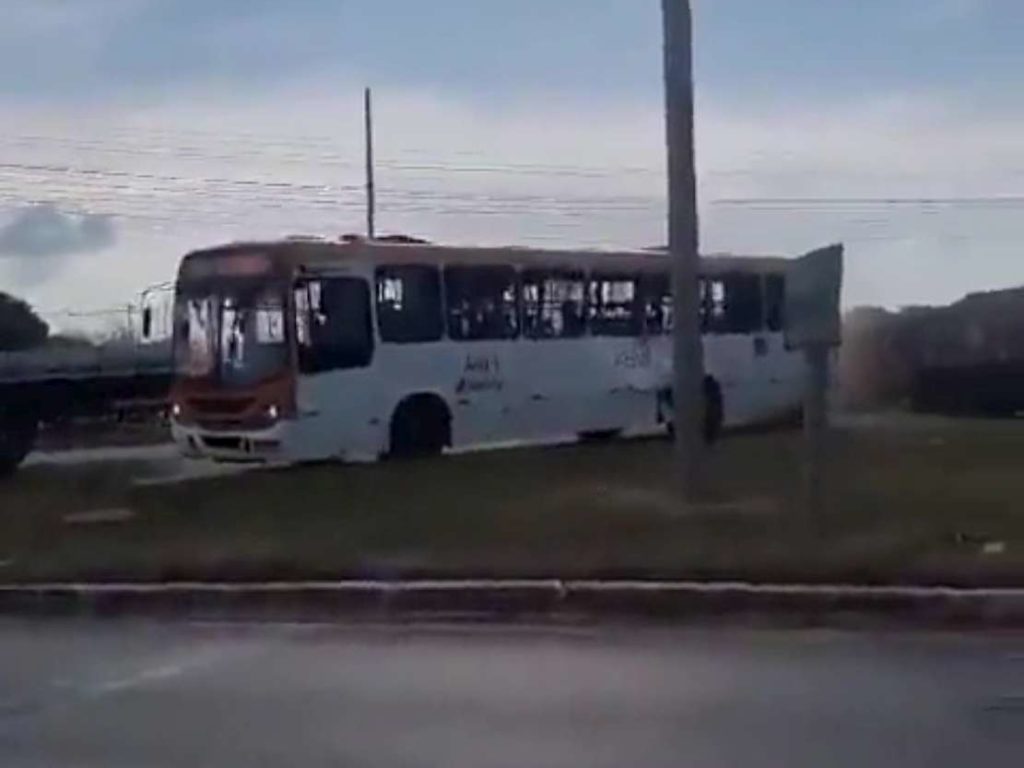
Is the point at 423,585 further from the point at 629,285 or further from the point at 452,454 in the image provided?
the point at 629,285

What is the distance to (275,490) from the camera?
917 inches

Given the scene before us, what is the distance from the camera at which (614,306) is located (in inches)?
1242

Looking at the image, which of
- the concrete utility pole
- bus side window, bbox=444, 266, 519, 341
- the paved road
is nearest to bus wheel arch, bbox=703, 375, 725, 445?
Answer: bus side window, bbox=444, 266, 519, 341

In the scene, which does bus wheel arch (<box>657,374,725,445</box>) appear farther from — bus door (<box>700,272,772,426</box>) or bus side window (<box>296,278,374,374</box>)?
bus side window (<box>296,278,374,374</box>)

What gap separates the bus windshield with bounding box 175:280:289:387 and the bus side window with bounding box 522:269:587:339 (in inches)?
184

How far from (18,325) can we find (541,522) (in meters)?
40.1

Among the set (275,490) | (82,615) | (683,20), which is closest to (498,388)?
(275,490)

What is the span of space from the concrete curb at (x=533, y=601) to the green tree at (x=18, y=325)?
36.1m

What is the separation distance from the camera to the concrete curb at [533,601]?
12.9 metres

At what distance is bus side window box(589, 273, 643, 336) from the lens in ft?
103

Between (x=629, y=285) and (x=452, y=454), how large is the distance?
5.04 meters

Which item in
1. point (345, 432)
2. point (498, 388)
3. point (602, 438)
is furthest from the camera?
point (602, 438)

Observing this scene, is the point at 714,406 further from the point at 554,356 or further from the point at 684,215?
the point at 684,215

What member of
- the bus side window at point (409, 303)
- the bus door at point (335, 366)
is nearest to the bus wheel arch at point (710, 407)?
the bus side window at point (409, 303)
